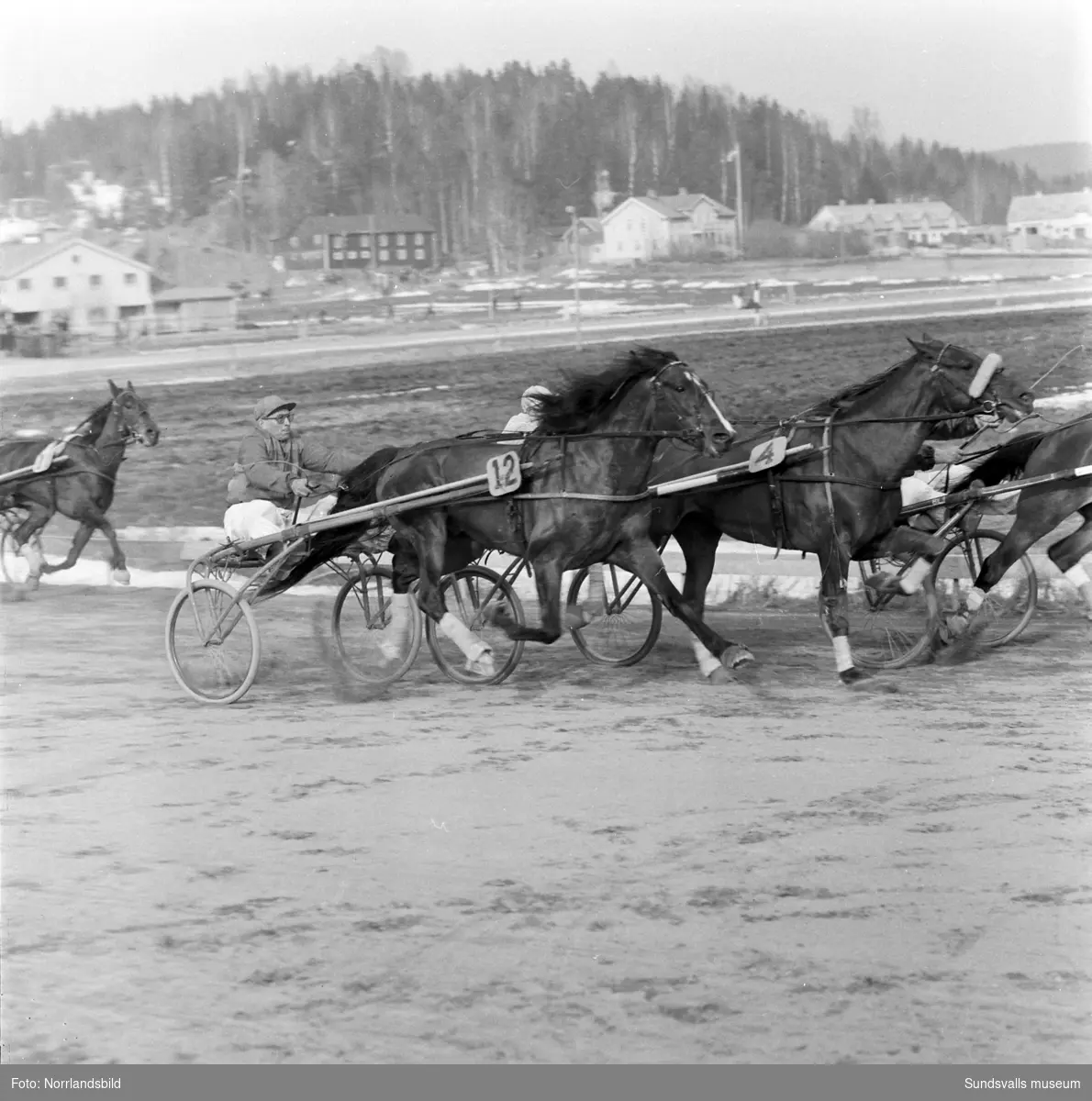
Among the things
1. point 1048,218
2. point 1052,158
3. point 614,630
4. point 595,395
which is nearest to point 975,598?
point 614,630

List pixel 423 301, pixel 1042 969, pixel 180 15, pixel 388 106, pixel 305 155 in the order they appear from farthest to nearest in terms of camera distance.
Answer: pixel 423 301 < pixel 305 155 < pixel 388 106 < pixel 180 15 < pixel 1042 969

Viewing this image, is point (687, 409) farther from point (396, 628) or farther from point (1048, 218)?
point (1048, 218)

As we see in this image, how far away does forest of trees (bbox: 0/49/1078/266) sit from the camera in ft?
41.4

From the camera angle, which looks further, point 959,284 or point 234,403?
point 234,403

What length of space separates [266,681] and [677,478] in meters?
2.19

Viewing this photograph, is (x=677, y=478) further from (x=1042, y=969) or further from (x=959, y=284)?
(x=959, y=284)

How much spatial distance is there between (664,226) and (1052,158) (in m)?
4.22

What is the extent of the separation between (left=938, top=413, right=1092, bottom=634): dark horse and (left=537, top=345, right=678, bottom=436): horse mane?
1.86 meters

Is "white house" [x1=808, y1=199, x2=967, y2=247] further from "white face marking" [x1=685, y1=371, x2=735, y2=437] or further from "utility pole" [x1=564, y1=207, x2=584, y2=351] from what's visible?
"white face marking" [x1=685, y1=371, x2=735, y2=437]

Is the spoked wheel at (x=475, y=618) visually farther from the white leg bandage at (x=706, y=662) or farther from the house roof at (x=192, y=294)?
the house roof at (x=192, y=294)

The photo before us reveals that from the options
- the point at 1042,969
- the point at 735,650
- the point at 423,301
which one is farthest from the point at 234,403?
the point at 1042,969

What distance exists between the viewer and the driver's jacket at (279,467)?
290 inches

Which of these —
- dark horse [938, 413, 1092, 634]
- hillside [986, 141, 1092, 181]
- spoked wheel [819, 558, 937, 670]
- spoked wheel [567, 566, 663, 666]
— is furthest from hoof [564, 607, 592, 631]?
hillside [986, 141, 1092, 181]

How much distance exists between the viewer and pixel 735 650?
702 cm
